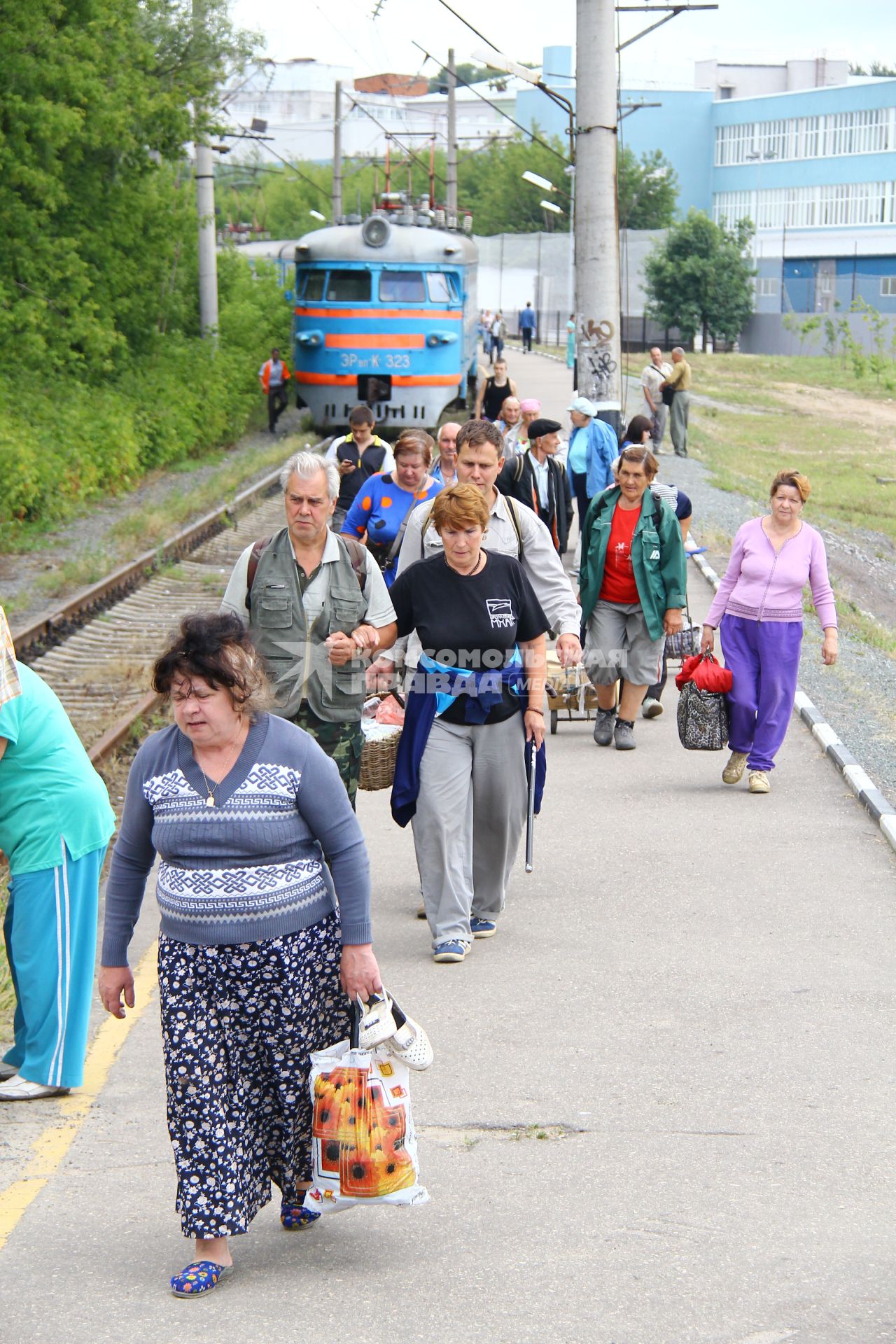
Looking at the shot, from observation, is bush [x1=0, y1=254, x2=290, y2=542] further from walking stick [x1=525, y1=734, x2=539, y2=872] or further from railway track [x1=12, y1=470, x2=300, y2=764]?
walking stick [x1=525, y1=734, x2=539, y2=872]

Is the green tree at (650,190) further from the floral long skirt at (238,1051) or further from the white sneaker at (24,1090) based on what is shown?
the floral long skirt at (238,1051)

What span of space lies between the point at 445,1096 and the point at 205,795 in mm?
1803

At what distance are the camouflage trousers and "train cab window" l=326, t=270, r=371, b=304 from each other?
21699 millimetres

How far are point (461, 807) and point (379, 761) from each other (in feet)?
2.01

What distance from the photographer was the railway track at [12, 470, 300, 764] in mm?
11391

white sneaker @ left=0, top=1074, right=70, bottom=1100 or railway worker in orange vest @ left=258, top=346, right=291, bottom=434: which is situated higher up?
railway worker in orange vest @ left=258, top=346, right=291, bottom=434

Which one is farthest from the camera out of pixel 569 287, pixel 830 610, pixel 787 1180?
pixel 569 287

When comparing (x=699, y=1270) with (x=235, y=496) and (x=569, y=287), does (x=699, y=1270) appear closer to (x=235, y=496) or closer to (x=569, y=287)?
(x=235, y=496)

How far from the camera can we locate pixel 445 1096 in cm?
538

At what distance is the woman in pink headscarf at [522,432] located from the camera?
1376 centimetres

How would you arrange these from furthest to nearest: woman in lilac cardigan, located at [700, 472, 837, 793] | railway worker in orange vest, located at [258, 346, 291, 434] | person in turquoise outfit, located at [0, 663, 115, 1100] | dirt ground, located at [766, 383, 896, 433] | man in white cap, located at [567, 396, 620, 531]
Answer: dirt ground, located at [766, 383, 896, 433] → railway worker in orange vest, located at [258, 346, 291, 434] → man in white cap, located at [567, 396, 620, 531] → woman in lilac cardigan, located at [700, 472, 837, 793] → person in turquoise outfit, located at [0, 663, 115, 1100]

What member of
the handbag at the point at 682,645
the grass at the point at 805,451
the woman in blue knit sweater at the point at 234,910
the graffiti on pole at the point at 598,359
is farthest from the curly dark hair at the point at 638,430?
the grass at the point at 805,451

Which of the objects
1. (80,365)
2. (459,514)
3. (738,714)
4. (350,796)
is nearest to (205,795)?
(459,514)

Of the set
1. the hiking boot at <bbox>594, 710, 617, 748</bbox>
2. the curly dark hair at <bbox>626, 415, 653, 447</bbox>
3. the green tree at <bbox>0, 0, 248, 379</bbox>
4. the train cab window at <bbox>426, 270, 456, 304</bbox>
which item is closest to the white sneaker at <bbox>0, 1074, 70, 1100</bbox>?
the hiking boot at <bbox>594, 710, 617, 748</bbox>
